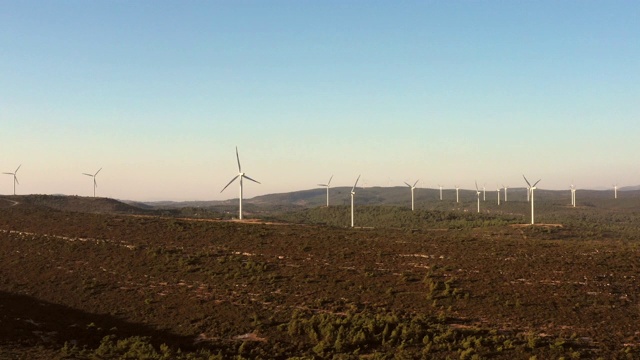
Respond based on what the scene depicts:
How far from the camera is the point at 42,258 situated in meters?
59.0

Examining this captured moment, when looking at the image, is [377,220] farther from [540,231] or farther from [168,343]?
[168,343]

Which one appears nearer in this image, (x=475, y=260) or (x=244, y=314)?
(x=244, y=314)

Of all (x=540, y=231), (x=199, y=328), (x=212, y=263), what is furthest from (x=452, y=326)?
(x=540, y=231)

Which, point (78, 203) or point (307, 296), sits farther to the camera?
point (78, 203)

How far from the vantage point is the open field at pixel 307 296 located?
32.9 m

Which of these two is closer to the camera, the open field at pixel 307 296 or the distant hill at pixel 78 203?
the open field at pixel 307 296

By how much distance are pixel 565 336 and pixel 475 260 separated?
70.3 feet

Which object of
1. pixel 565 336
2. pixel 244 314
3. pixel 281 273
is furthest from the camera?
pixel 281 273

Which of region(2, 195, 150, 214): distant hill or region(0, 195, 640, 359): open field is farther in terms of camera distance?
region(2, 195, 150, 214): distant hill

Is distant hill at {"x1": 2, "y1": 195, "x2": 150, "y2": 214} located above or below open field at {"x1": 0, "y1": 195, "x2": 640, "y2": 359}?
above

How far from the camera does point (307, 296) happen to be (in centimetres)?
4434

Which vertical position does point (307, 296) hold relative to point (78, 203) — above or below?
below

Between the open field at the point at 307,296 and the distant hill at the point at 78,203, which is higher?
the distant hill at the point at 78,203

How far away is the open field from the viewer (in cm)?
3291
